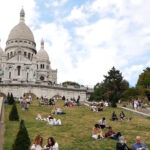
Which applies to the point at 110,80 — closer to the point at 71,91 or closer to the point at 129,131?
the point at 71,91

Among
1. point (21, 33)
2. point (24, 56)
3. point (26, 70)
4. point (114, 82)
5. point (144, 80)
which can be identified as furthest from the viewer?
point (21, 33)

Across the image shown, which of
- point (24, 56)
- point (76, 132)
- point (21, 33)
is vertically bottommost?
point (76, 132)

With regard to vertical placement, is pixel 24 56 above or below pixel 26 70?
above

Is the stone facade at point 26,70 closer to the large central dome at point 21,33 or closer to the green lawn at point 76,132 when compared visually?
the large central dome at point 21,33

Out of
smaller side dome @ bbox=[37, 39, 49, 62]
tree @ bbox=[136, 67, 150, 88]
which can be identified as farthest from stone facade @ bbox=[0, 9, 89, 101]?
tree @ bbox=[136, 67, 150, 88]

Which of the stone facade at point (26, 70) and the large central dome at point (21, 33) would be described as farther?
the large central dome at point (21, 33)

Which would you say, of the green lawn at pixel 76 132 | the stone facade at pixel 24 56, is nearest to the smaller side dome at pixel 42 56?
the stone facade at pixel 24 56

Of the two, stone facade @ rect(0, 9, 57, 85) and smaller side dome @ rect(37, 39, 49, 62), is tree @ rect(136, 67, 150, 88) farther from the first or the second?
smaller side dome @ rect(37, 39, 49, 62)

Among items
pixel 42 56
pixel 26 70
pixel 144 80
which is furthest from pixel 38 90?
pixel 42 56

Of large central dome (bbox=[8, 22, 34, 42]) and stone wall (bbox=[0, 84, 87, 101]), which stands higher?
large central dome (bbox=[8, 22, 34, 42])

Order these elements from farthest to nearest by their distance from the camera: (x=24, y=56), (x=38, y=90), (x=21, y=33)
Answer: (x=21, y=33)
(x=24, y=56)
(x=38, y=90)

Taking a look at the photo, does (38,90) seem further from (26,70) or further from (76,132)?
(76,132)

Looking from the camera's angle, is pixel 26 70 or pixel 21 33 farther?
pixel 21 33

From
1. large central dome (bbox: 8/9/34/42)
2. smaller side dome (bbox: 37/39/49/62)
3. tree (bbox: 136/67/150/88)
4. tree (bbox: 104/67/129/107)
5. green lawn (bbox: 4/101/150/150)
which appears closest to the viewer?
green lawn (bbox: 4/101/150/150)
